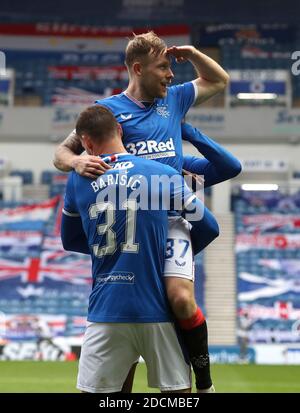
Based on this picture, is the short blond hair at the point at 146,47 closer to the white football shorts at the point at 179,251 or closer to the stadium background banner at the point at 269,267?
the white football shorts at the point at 179,251

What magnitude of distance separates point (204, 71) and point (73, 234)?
3.79 feet

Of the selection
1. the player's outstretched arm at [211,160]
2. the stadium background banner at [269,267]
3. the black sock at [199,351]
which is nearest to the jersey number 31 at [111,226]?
the black sock at [199,351]

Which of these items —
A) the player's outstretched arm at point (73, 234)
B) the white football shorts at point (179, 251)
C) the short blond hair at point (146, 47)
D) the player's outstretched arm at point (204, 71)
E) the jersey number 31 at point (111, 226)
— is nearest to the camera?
the jersey number 31 at point (111, 226)

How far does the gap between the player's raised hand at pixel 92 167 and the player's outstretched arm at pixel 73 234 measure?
31 centimetres

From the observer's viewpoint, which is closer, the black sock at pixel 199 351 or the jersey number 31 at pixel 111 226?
the jersey number 31 at pixel 111 226

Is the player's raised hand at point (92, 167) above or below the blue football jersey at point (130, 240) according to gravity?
above

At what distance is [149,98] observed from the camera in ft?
12.7

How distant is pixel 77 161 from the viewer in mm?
3516

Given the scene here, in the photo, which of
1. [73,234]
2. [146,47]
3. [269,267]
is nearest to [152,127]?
[146,47]

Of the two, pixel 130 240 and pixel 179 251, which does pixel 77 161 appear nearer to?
pixel 130 240

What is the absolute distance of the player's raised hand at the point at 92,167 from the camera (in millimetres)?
3334

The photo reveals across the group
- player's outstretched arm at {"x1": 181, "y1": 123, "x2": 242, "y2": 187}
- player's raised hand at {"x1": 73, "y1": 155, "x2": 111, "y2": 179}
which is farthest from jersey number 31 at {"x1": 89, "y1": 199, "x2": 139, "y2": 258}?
player's outstretched arm at {"x1": 181, "y1": 123, "x2": 242, "y2": 187}

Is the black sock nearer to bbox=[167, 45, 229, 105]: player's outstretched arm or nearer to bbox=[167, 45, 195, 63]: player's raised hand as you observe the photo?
bbox=[167, 45, 229, 105]: player's outstretched arm
